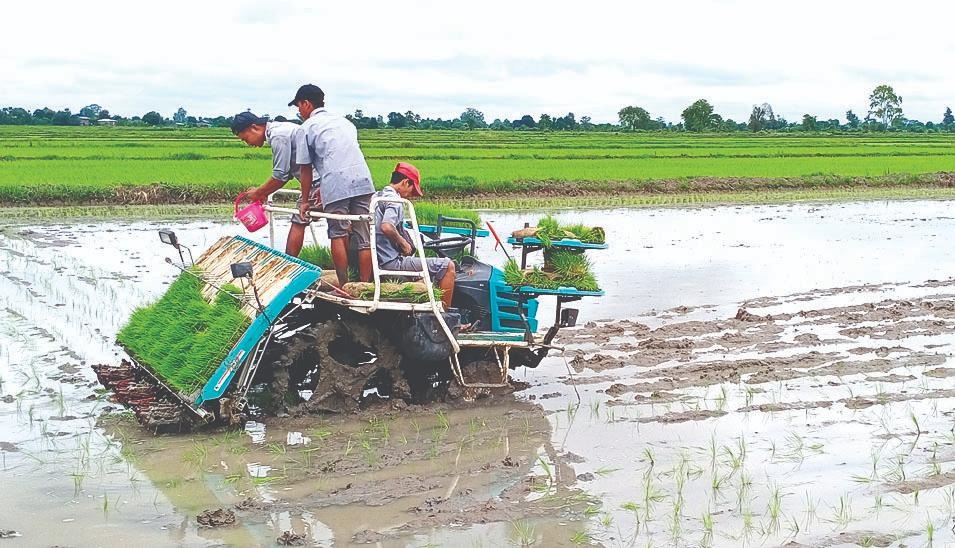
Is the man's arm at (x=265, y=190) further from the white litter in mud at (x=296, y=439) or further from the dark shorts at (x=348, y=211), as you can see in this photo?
the white litter in mud at (x=296, y=439)

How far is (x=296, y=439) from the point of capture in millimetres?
6316

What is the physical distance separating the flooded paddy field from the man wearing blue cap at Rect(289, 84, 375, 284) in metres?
1.05

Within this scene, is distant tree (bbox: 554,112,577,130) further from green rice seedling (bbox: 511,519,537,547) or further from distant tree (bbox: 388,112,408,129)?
green rice seedling (bbox: 511,519,537,547)

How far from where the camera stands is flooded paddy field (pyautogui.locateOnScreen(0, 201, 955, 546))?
490cm

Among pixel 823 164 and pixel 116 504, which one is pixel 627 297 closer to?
pixel 116 504

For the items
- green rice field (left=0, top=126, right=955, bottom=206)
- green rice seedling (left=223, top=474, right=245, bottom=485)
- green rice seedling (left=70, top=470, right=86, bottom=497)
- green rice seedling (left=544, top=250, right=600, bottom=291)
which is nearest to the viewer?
green rice seedling (left=70, top=470, right=86, bottom=497)

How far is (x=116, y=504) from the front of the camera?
17.0 feet

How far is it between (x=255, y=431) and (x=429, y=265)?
58.1 inches

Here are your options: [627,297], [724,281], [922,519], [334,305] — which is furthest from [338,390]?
[724,281]

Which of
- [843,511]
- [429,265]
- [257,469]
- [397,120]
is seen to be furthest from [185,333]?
[397,120]

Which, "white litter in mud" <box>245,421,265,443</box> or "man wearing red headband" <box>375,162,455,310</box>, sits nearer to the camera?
"white litter in mud" <box>245,421,265,443</box>

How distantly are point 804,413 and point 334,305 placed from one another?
3000 mm

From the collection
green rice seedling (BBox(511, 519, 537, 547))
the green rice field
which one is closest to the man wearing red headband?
green rice seedling (BBox(511, 519, 537, 547))

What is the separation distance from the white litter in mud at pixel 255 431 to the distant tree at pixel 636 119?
265ft
